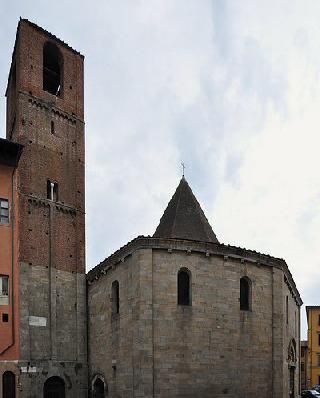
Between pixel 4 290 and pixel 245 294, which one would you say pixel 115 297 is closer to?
pixel 4 290

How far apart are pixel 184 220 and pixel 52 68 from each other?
13918 mm

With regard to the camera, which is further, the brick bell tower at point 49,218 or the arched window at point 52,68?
the arched window at point 52,68

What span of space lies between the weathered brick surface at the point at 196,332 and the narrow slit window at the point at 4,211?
6.81m

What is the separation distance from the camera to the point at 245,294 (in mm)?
23328

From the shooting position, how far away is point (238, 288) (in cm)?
2286

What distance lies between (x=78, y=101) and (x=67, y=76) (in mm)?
1769

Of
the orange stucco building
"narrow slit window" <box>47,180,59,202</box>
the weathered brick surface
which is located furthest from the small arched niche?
"narrow slit window" <box>47,180,59,202</box>

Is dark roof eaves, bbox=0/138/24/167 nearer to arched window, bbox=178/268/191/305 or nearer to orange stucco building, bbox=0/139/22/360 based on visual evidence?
orange stucco building, bbox=0/139/22/360

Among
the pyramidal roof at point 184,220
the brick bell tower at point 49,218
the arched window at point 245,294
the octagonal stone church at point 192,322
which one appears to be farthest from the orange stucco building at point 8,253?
the arched window at point 245,294

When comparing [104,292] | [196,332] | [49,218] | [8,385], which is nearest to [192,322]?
[196,332]

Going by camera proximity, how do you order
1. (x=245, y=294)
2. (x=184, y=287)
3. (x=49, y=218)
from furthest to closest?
(x=49, y=218) < (x=245, y=294) < (x=184, y=287)

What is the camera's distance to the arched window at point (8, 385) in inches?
940

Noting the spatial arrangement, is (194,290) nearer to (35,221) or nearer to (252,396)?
(252,396)

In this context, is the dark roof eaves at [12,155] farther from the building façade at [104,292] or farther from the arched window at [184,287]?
the arched window at [184,287]
